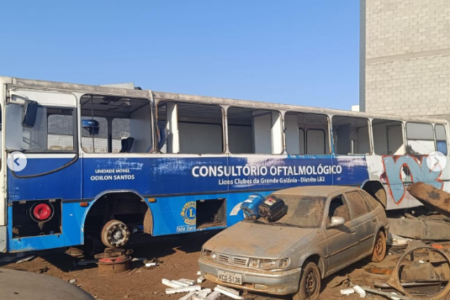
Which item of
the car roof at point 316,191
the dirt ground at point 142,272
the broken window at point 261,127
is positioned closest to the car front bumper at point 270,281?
the dirt ground at point 142,272

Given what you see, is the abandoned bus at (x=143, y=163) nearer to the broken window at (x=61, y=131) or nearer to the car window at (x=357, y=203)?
the broken window at (x=61, y=131)

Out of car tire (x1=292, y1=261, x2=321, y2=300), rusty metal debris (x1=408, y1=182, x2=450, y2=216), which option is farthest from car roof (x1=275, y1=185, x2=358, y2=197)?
rusty metal debris (x1=408, y1=182, x2=450, y2=216)

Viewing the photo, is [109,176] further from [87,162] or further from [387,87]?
[387,87]

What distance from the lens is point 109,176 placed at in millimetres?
7434

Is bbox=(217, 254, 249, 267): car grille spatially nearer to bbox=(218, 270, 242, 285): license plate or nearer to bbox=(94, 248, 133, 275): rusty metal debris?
bbox=(218, 270, 242, 285): license plate

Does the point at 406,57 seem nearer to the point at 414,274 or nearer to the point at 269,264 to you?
the point at 414,274

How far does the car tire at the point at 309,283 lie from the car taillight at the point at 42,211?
421cm

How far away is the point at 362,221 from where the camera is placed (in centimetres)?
710

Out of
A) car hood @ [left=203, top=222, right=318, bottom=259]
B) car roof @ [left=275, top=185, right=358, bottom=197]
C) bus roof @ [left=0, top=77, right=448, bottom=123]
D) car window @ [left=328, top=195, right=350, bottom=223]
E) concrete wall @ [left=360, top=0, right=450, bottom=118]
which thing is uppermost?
concrete wall @ [left=360, top=0, right=450, bottom=118]

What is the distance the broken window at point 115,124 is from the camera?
8.00 m

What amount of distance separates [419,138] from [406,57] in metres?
8.69

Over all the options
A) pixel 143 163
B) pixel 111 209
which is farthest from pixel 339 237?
pixel 111 209

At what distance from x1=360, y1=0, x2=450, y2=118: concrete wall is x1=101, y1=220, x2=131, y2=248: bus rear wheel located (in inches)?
659

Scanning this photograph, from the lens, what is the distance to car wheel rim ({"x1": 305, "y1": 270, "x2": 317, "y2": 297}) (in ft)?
18.6
